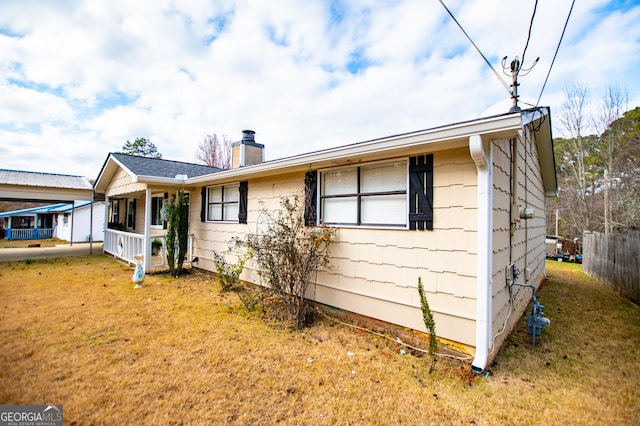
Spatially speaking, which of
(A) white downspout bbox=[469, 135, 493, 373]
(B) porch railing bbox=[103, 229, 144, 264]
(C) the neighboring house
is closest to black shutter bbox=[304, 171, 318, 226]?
(A) white downspout bbox=[469, 135, 493, 373]

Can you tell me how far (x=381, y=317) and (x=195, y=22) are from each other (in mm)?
7587

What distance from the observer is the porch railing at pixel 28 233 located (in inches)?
824

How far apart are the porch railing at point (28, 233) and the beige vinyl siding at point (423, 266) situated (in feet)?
89.9

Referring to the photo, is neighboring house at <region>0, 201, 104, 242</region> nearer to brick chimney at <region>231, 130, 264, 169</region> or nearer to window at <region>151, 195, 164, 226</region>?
window at <region>151, 195, 164, 226</region>

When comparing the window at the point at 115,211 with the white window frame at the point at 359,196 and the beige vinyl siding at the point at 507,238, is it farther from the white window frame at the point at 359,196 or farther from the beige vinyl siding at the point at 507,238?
the beige vinyl siding at the point at 507,238

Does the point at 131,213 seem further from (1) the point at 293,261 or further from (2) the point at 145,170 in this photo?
(1) the point at 293,261

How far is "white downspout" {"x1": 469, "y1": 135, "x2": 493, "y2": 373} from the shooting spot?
3090 millimetres

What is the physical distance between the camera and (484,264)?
10.2 feet

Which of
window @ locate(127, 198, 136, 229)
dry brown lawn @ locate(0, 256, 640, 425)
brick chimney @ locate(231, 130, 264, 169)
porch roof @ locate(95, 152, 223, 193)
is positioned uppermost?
brick chimney @ locate(231, 130, 264, 169)

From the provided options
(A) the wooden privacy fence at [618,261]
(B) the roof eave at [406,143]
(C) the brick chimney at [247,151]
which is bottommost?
(A) the wooden privacy fence at [618,261]

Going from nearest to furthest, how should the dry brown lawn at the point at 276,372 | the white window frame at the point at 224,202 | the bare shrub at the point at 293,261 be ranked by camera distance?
the dry brown lawn at the point at 276,372, the bare shrub at the point at 293,261, the white window frame at the point at 224,202

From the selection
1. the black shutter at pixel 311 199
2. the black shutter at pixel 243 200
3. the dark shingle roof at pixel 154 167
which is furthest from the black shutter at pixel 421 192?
the dark shingle roof at pixel 154 167

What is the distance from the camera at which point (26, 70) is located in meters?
8.56

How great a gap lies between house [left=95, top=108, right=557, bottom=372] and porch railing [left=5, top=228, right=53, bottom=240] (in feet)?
84.6
